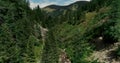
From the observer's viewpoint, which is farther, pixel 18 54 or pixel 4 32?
pixel 4 32

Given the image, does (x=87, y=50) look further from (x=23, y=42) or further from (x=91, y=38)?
(x=23, y=42)

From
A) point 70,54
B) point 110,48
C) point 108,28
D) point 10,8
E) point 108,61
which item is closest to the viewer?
point 108,61

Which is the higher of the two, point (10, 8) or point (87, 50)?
point (10, 8)

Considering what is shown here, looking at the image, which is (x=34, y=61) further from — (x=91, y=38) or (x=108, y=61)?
(x=108, y=61)

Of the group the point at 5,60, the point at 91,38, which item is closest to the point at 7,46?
the point at 5,60

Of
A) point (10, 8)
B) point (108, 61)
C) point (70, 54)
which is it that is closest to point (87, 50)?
point (70, 54)

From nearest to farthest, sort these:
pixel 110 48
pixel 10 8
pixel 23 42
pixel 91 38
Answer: pixel 110 48
pixel 91 38
pixel 23 42
pixel 10 8

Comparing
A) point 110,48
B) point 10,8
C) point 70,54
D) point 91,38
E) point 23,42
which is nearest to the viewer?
point 110,48

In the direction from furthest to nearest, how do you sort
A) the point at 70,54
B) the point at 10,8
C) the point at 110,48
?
the point at 10,8
the point at 70,54
the point at 110,48

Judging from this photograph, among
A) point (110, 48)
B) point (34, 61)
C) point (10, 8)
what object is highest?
point (10, 8)
